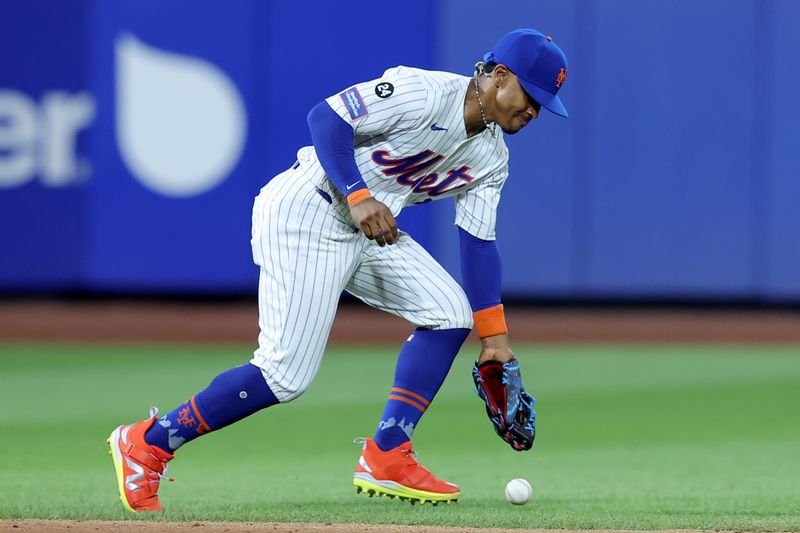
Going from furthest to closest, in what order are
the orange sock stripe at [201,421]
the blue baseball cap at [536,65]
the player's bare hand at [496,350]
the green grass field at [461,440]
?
1. the player's bare hand at [496,350]
2. the green grass field at [461,440]
3. the orange sock stripe at [201,421]
4. the blue baseball cap at [536,65]

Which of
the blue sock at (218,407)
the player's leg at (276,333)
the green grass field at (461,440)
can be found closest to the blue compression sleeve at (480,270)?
the player's leg at (276,333)

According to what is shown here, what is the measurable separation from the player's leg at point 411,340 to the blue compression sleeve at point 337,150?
1.45ft

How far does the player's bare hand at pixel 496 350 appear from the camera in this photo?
16.2 ft

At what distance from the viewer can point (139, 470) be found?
4.63m

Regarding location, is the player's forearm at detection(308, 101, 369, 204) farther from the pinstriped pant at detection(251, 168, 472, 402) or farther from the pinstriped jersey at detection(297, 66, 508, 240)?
the pinstriped pant at detection(251, 168, 472, 402)

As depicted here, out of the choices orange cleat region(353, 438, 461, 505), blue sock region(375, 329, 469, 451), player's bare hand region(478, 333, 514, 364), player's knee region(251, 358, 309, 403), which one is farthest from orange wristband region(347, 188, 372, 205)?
orange cleat region(353, 438, 461, 505)

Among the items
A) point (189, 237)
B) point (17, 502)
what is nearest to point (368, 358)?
point (189, 237)

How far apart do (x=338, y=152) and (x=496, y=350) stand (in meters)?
0.98

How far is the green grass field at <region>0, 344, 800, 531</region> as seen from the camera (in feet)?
15.8

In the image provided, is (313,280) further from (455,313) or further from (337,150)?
(455,313)

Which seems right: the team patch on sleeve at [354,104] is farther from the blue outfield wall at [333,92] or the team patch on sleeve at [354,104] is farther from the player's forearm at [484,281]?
the blue outfield wall at [333,92]

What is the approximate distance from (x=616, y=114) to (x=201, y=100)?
3762mm

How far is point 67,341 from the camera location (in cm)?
1210

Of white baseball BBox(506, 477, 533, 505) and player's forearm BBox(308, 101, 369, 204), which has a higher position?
player's forearm BBox(308, 101, 369, 204)
